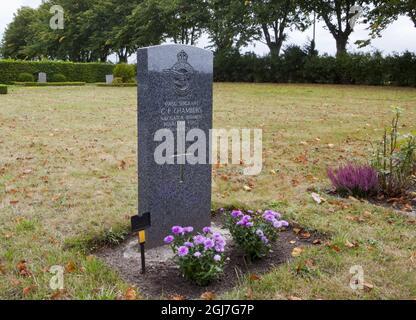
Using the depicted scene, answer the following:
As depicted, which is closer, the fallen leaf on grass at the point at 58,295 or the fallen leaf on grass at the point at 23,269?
the fallen leaf on grass at the point at 58,295

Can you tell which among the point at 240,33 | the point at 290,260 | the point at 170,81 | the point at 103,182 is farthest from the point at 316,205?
the point at 240,33

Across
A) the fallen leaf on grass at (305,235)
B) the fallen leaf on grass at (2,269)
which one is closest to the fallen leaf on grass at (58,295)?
the fallen leaf on grass at (2,269)

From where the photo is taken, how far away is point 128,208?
4.98m

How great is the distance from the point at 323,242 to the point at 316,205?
1056 millimetres

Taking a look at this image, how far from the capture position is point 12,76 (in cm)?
3194

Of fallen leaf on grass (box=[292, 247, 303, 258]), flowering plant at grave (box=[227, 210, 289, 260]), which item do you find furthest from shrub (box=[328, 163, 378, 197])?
flowering plant at grave (box=[227, 210, 289, 260])

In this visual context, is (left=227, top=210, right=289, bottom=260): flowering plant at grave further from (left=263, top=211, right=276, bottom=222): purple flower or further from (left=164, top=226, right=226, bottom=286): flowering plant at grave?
(left=164, top=226, right=226, bottom=286): flowering plant at grave

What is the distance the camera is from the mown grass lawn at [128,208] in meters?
3.32

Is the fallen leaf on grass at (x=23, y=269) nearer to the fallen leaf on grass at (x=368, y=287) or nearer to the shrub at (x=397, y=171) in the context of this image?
the fallen leaf on grass at (x=368, y=287)

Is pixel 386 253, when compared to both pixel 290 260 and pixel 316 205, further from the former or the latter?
pixel 316 205

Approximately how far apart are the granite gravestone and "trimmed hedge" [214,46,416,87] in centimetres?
2397

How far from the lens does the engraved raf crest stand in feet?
12.6

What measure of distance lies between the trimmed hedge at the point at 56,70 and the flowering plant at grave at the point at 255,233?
31.8m
